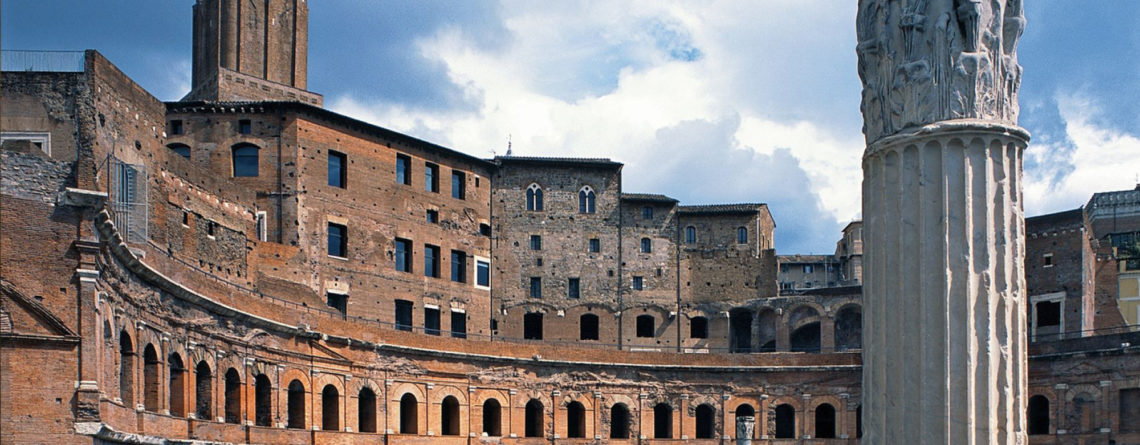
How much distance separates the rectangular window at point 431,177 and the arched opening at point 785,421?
1661cm

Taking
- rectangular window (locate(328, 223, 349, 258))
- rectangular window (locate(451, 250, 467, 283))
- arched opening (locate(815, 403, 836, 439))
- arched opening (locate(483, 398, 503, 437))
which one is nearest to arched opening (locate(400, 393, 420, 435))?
arched opening (locate(483, 398, 503, 437))

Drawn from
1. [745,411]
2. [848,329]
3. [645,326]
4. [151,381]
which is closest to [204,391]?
[151,381]

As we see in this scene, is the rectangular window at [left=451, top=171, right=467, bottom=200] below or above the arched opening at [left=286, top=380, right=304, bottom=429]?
above

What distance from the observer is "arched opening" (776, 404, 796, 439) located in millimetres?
51594

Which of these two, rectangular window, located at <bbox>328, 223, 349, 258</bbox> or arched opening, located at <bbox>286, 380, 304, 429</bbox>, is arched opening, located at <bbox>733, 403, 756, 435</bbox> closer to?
rectangular window, located at <bbox>328, 223, 349, 258</bbox>

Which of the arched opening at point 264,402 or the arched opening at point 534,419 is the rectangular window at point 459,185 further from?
the arched opening at point 264,402

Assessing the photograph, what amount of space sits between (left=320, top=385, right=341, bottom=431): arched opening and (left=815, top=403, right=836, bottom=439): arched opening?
67.2ft

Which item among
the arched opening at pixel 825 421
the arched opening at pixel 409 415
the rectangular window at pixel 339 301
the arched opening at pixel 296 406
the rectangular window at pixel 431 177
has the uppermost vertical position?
the rectangular window at pixel 431 177

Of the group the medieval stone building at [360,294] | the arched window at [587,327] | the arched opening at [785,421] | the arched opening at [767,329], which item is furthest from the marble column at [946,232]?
the arched opening at [767,329]

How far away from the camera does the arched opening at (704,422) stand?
51344 millimetres

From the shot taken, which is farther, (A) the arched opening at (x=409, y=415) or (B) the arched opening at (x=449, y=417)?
(B) the arched opening at (x=449, y=417)

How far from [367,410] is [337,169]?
377 inches

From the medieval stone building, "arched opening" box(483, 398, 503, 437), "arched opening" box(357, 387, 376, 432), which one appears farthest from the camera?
"arched opening" box(483, 398, 503, 437)

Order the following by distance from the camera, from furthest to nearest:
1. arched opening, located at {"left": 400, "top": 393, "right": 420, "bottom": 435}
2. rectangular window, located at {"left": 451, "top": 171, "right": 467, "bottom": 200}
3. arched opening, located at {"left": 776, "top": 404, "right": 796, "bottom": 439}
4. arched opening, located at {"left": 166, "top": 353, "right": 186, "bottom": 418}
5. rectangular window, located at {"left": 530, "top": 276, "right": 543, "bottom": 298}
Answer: rectangular window, located at {"left": 530, "top": 276, "right": 543, "bottom": 298}
rectangular window, located at {"left": 451, "top": 171, "right": 467, "bottom": 200}
arched opening, located at {"left": 776, "top": 404, "right": 796, "bottom": 439}
arched opening, located at {"left": 400, "top": 393, "right": 420, "bottom": 435}
arched opening, located at {"left": 166, "top": 353, "right": 186, "bottom": 418}
